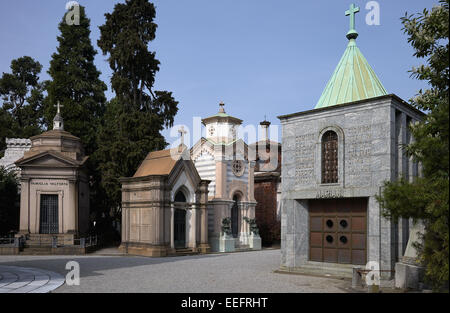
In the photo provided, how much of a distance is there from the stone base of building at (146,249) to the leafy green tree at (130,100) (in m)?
4.10

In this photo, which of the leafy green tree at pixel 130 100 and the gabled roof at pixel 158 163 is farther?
the leafy green tree at pixel 130 100

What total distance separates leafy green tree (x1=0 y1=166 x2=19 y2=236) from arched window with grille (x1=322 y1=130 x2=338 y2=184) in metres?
22.8

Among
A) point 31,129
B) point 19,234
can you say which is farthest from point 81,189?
point 31,129

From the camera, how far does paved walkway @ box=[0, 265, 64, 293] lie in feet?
37.3

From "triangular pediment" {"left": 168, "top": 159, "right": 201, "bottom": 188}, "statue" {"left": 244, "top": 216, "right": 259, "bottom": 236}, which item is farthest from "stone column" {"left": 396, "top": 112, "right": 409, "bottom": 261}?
"statue" {"left": 244, "top": 216, "right": 259, "bottom": 236}

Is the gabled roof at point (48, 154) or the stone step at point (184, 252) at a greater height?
the gabled roof at point (48, 154)

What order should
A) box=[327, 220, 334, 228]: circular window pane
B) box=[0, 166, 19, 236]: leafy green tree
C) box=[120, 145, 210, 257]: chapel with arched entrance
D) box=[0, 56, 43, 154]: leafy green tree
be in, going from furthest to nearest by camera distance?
1. box=[0, 56, 43, 154]: leafy green tree
2. box=[0, 166, 19, 236]: leafy green tree
3. box=[120, 145, 210, 257]: chapel with arched entrance
4. box=[327, 220, 334, 228]: circular window pane

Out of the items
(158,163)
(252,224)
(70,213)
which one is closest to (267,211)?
(252,224)

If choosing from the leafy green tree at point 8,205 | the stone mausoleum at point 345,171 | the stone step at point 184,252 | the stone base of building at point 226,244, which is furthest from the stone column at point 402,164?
the leafy green tree at point 8,205

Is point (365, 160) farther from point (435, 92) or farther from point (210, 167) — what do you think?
point (210, 167)

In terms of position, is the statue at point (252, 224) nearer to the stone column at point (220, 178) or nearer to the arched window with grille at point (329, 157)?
the stone column at point (220, 178)

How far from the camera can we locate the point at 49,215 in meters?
25.3

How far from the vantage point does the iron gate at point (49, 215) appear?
2506 cm

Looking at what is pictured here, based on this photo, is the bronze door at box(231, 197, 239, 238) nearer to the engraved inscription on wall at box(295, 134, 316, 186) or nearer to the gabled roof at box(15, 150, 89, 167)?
the gabled roof at box(15, 150, 89, 167)
